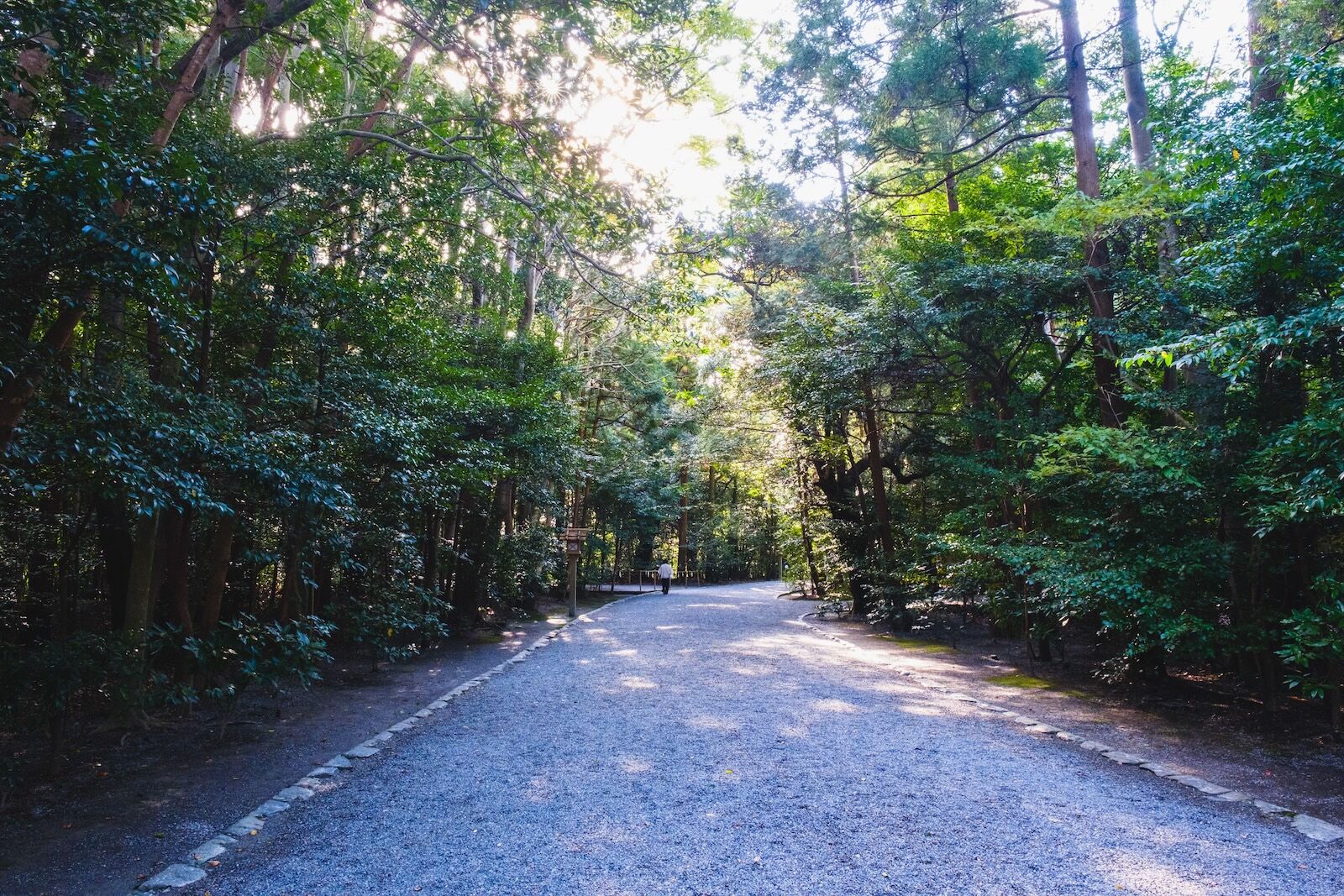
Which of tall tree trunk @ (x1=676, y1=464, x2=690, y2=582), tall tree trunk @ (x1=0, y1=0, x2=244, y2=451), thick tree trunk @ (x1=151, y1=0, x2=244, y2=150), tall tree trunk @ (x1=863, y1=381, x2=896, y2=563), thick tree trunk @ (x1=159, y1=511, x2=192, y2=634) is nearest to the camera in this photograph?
tall tree trunk @ (x1=0, y1=0, x2=244, y2=451)

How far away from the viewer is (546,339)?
36.0ft

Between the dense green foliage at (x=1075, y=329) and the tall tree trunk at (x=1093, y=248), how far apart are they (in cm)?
3

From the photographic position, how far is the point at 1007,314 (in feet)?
23.5

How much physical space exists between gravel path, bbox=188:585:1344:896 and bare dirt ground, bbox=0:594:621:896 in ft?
1.28

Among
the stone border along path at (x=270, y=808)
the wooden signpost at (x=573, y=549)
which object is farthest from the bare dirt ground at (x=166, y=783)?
the wooden signpost at (x=573, y=549)

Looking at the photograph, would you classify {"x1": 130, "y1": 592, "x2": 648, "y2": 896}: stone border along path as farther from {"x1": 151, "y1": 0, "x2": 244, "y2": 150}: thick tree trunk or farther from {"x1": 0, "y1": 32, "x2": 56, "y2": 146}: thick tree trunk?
{"x1": 151, "y1": 0, "x2": 244, "y2": 150}: thick tree trunk

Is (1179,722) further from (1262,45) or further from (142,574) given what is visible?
(142,574)

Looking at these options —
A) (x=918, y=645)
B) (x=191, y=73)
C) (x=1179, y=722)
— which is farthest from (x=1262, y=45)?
(x=191, y=73)

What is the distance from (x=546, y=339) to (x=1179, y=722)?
9309 millimetres

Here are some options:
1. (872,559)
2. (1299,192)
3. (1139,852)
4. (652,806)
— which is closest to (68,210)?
(652,806)

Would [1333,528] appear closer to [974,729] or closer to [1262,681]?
[1262,681]

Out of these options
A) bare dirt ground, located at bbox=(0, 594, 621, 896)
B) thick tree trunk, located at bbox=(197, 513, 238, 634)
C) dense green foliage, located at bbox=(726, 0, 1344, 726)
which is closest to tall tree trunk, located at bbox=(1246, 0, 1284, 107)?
dense green foliage, located at bbox=(726, 0, 1344, 726)

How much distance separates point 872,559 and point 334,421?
8482mm

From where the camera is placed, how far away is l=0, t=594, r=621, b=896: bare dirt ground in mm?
2648
